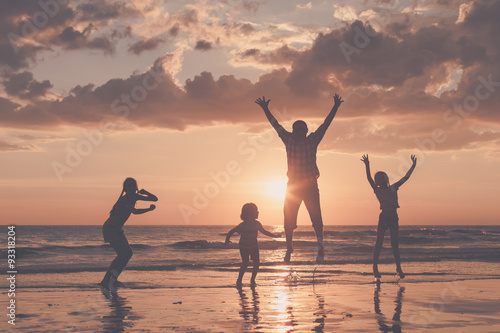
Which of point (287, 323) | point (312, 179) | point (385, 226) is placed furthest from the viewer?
point (385, 226)

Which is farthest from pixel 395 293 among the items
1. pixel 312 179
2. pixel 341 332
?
pixel 341 332

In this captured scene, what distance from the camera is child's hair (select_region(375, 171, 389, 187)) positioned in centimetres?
1276

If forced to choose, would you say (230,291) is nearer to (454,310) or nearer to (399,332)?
(454,310)

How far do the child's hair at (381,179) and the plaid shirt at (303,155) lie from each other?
4.64 m

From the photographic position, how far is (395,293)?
11.2 metres

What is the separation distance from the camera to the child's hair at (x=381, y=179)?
12758mm

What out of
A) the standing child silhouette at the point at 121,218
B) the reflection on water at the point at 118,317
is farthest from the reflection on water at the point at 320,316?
the standing child silhouette at the point at 121,218

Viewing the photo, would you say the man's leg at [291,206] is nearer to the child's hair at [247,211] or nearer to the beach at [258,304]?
the beach at [258,304]

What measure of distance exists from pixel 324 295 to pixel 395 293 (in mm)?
1493

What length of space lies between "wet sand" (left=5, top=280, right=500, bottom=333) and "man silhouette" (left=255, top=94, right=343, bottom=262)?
137cm

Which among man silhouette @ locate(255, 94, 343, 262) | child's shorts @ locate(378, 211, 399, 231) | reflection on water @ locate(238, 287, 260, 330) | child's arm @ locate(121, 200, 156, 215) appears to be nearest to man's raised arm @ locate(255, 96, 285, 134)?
man silhouette @ locate(255, 94, 343, 262)

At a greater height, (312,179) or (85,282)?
(312,179)

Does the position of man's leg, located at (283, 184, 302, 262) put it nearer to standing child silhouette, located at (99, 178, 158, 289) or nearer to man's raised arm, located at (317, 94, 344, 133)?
man's raised arm, located at (317, 94, 344, 133)

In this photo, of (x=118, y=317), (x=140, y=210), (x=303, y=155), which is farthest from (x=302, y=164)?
(x=140, y=210)
